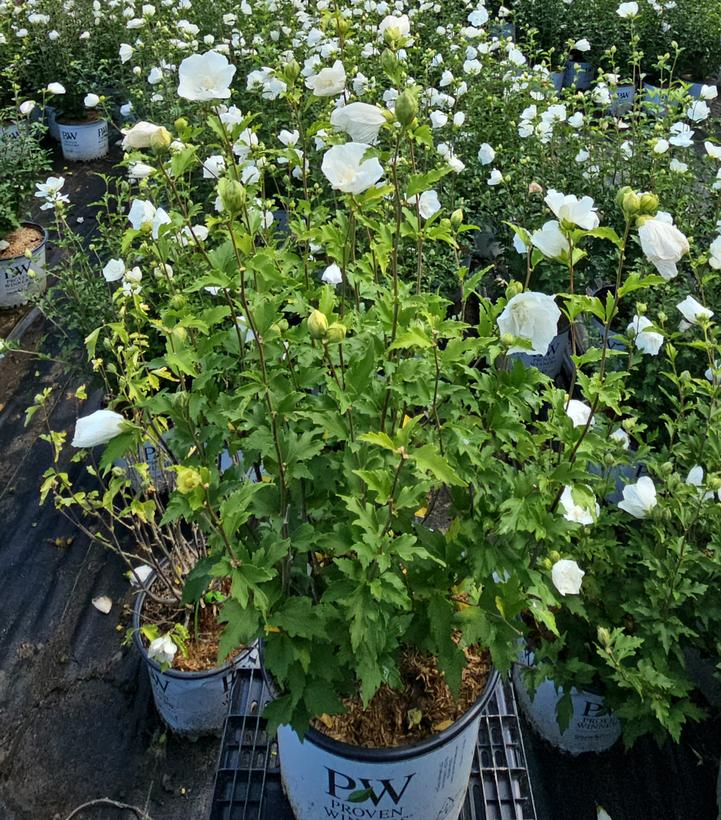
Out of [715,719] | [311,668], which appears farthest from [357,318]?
[715,719]

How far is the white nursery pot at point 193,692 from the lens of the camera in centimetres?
229

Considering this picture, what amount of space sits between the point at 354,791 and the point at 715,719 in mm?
1493

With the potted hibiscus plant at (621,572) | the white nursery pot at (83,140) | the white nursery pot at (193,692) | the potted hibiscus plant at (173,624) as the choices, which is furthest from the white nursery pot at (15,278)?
the potted hibiscus plant at (621,572)

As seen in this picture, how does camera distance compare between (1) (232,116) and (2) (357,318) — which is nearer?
(2) (357,318)

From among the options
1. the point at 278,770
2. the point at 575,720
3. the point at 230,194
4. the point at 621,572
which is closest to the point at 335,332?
the point at 230,194

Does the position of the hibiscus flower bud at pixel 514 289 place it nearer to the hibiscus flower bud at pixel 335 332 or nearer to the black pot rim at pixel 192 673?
the hibiscus flower bud at pixel 335 332

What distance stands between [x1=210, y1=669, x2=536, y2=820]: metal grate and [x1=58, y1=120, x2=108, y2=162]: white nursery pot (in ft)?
19.2

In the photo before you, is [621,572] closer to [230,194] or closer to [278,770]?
[278,770]

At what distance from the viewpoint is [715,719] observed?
2.47 meters

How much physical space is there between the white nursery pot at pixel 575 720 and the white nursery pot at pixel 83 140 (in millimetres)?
6113

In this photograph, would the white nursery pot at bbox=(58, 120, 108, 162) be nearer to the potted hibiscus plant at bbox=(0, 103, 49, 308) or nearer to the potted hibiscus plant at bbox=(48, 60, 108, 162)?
the potted hibiscus plant at bbox=(48, 60, 108, 162)

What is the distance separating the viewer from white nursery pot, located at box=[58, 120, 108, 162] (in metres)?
6.49

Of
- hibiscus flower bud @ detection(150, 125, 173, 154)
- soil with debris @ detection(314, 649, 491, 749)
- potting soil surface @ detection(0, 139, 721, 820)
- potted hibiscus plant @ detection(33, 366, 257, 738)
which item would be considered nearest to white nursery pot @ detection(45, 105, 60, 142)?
potting soil surface @ detection(0, 139, 721, 820)

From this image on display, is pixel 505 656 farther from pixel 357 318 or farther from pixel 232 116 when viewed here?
pixel 232 116
